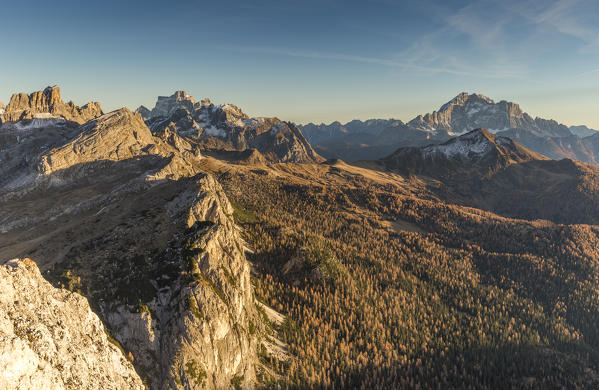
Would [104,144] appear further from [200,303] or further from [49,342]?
[49,342]

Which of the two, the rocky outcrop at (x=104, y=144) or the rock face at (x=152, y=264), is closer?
the rock face at (x=152, y=264)

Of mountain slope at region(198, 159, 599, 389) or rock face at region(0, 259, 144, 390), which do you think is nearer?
rock face at region(0, 259, 144, 390)

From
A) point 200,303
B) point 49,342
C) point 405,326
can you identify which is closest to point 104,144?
point 200,303

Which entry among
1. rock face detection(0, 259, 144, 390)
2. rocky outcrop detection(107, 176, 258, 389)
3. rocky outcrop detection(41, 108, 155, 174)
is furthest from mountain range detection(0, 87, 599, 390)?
rocky outcrop detection(41, 108, 155, 174)

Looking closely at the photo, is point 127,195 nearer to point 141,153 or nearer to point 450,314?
point 141,153

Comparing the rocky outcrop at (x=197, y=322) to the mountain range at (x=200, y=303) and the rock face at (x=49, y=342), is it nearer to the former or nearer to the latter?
the mountain range at (x=200, y=303)

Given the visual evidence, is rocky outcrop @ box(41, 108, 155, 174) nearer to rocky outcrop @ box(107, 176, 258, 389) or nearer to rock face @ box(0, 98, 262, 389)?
rock face @ box(0, 98, 262, 389)

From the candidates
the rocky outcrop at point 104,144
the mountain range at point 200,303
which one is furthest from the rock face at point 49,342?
the rocky outcrop at point 104,144
